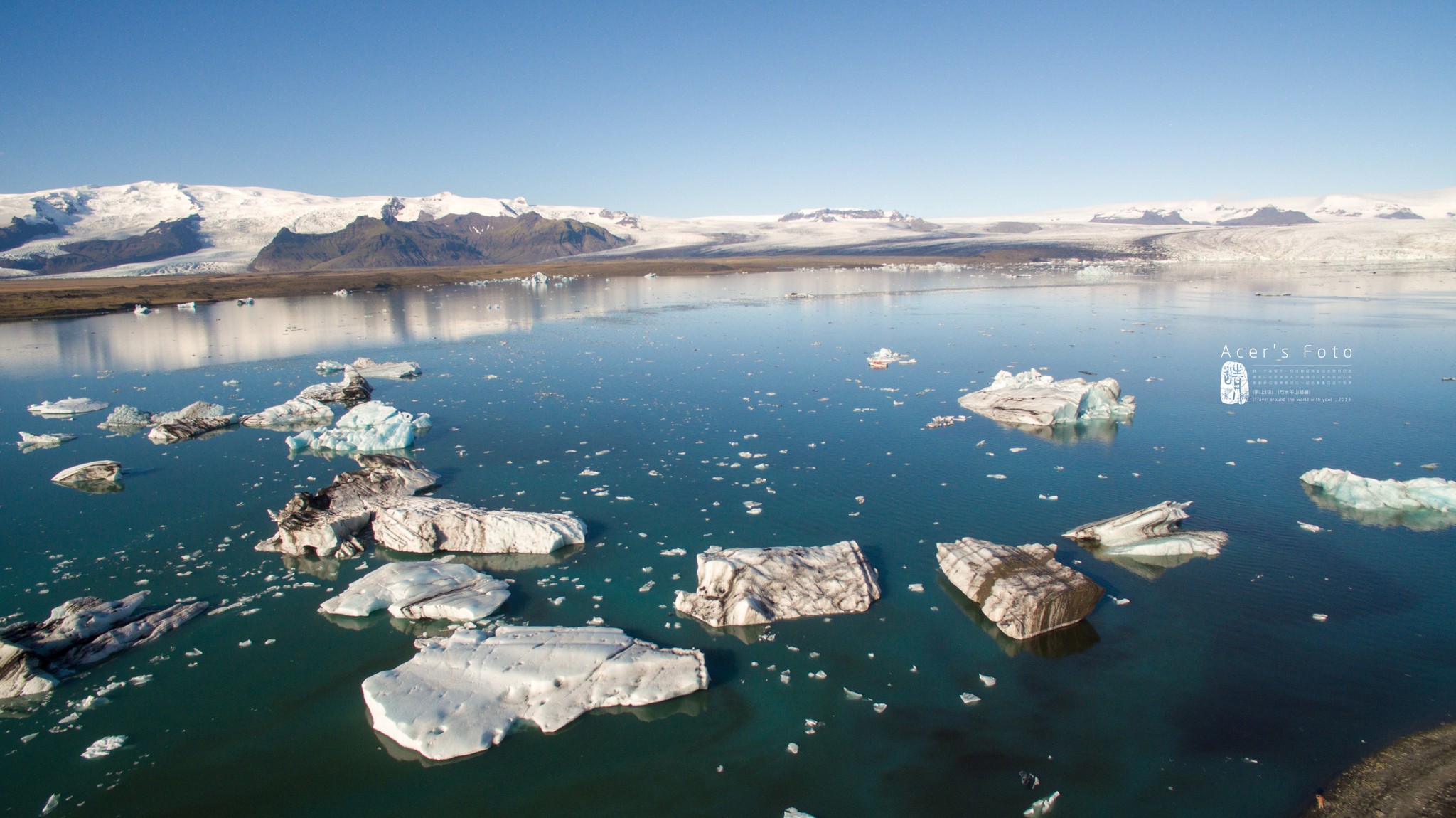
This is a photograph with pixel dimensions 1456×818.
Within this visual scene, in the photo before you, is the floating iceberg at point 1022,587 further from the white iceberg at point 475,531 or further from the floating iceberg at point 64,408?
the floating iceberg at point 64,408

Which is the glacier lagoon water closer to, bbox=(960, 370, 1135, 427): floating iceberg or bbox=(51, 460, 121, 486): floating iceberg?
bbox=(51, 460, 121, 486): floating iceberg

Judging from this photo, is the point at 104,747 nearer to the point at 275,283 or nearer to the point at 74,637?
the point at 74,637

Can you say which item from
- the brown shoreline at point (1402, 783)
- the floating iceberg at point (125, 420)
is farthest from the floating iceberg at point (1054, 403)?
the floating iceberg at point (125, 420)

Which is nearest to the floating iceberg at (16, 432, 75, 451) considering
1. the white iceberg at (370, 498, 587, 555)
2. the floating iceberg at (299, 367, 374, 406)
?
the floating iceberg at (299, 367, 374, 406)

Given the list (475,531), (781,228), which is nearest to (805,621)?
(475,531)

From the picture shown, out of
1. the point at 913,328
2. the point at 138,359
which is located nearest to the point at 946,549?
the point at 913,328

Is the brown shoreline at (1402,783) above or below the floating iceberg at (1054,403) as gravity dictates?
below
